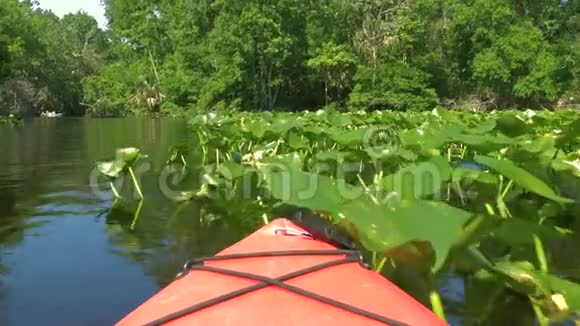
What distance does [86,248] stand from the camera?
479cm

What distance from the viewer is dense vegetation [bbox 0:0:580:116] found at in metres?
33.2

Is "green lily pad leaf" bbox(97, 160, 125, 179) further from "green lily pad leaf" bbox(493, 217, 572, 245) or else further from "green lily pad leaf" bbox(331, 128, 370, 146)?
"green lily pad leaf" bbox(493, 217, 572, 245)

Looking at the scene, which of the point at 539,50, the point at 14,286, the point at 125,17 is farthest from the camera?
the point at 125,17

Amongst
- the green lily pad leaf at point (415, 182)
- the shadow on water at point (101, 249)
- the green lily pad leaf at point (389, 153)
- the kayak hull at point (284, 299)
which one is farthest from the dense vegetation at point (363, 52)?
the kayak hull at point (284, 299)

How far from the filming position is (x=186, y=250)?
4.71 meters

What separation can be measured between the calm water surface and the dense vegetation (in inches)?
1043

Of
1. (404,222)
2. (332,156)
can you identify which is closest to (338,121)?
(332,156)

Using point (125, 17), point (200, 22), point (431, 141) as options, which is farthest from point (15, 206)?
point (125, 17)

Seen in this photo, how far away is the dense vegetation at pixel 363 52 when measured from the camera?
109ft

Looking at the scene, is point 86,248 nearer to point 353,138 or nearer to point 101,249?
point 101,249

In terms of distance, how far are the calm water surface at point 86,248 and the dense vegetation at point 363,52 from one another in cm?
2650

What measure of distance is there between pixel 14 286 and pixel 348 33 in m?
34.2

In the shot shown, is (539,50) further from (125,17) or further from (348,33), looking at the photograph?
(125,17)

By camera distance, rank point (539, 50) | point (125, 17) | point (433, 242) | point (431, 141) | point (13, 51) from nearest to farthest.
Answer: point (433, 242), point (431, 141), point (539, 50), point (13, 51), point (125, 17)
